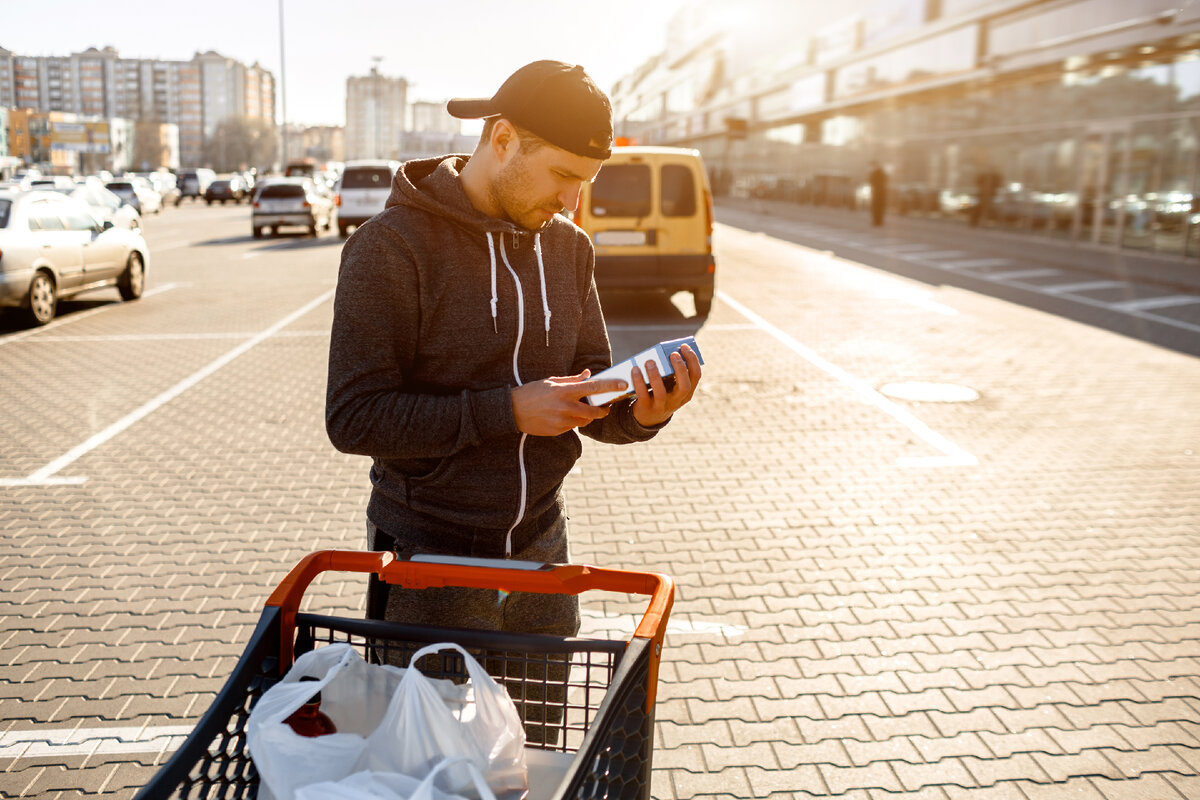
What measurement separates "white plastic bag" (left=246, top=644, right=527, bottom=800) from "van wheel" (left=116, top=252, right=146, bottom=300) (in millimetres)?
14610

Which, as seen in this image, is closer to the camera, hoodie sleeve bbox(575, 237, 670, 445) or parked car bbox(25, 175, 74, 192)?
hoodie sleeve bbox(575, 237, 670, 445)

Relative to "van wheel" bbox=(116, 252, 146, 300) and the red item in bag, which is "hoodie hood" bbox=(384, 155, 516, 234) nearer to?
the red item in bag

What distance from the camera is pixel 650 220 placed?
1313 centimetres

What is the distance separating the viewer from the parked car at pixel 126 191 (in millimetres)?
39344

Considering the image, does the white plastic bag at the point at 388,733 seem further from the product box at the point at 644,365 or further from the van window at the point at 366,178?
the van window at the point at 366,178

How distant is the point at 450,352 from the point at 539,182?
14.6 inches

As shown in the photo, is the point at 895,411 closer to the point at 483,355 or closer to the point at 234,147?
the point at 483,355

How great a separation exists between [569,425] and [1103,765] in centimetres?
234

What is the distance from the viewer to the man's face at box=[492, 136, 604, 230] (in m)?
1.94

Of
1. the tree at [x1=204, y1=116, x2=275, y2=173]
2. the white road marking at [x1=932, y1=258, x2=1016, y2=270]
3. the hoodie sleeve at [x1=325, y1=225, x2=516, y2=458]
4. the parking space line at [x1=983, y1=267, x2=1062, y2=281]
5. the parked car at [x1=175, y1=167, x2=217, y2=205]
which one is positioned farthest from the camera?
the tree at [x1=204, y1=116, x2=275, y2=173]

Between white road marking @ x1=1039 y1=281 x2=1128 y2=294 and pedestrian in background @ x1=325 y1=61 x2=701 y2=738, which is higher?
pedestrian in background @ x1=325 y1=61 x2=701 y2=738

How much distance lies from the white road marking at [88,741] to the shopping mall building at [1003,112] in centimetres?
2056

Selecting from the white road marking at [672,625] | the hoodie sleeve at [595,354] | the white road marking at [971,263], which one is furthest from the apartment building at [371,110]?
the hoodie sleeve at [595,354]

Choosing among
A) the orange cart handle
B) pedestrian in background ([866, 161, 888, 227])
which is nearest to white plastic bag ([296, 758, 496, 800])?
the orange cart handle
